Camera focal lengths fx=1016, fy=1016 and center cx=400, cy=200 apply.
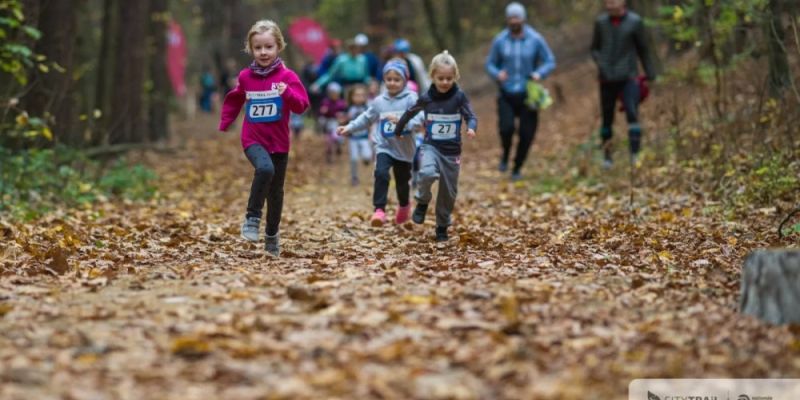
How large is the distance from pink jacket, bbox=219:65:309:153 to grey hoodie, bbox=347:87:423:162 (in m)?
1.58

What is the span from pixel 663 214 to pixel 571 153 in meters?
Answer: 6.25

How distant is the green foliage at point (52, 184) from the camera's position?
11.3 meters

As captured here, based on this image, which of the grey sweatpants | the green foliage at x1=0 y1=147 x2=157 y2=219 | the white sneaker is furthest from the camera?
the green foliage at x1=0 y1=147 x2=157 y2=219

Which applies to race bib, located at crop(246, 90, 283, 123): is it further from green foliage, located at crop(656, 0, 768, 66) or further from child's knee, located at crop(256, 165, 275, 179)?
green foliage, located at crop(656, 0, 768, 66)

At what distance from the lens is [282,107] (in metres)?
8.16

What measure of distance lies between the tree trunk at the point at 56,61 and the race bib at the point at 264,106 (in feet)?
20.1

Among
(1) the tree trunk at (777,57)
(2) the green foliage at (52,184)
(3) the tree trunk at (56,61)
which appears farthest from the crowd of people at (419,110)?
(3) the tree trunk at (56,61)

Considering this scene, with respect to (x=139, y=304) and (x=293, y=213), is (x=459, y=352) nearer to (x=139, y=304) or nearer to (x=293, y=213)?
(x=139, y=304)

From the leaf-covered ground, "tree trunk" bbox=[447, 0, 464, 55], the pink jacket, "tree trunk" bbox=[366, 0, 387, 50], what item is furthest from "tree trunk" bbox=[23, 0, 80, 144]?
"tree trunk" bbox=[447, 0, 464, 55]

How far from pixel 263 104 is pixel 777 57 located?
6076 millimetres

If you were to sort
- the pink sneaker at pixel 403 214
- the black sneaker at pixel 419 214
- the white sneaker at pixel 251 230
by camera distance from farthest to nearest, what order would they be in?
the pink sneaker at pixel 403 214, the black sneaker at pixel 419 214, the white sneaker at pixel 251 230

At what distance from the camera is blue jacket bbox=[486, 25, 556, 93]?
13688 millimetres

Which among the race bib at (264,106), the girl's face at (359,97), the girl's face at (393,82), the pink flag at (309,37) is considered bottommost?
the race bib at (264,106)

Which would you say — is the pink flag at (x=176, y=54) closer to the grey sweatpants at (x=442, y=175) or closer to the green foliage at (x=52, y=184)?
the green foliage at (x=52, y=184)
